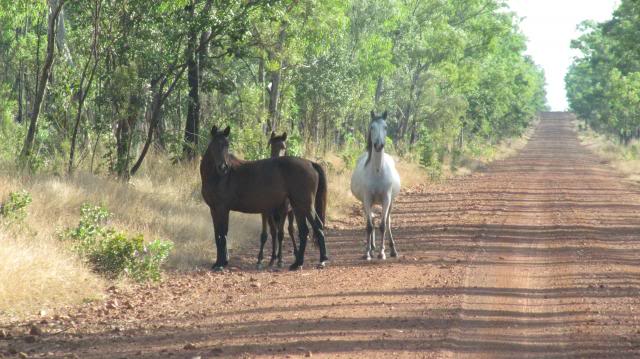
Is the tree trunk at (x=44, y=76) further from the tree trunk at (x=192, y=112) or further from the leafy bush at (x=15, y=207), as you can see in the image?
the tree trunk at (x=192, y=112)

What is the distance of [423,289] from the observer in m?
10.4

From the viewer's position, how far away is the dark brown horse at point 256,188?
12289 mm

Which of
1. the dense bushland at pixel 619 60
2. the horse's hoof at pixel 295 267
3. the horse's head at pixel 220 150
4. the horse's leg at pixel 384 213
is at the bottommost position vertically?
the horse's hoof at pixel 295 267

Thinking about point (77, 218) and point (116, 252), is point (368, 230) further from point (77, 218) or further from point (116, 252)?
point (77, 218)

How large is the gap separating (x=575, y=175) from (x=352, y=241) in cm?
2256

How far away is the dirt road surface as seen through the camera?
7.44m

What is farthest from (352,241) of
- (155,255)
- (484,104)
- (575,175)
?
(484,104)

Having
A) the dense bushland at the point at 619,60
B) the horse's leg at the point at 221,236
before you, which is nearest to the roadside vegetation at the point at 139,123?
the horse's leg at the point at 221,236

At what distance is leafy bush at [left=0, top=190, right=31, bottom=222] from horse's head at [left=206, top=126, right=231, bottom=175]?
2.48 meters

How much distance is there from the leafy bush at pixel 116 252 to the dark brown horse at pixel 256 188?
1.15 metres

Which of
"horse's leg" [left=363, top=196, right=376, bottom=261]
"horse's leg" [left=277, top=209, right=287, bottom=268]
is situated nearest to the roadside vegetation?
"horse's leg" [left=277, top=209, right=287, bottom=268]

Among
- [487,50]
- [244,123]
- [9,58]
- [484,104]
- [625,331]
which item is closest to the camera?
[625,331]

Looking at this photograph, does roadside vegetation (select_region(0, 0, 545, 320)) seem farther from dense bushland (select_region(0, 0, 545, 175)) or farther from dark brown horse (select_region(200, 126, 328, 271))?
dark brown horse (select_region(200, 126, 328, 271))

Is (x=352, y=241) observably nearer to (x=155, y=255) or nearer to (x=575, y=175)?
(x=155, y=255)
